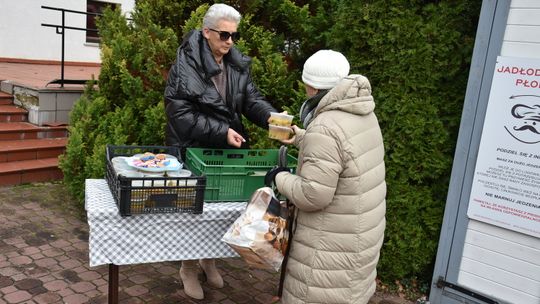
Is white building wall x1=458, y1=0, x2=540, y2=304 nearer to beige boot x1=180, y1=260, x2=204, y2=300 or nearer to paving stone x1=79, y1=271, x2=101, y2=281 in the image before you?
beige boot x1=180, y1=260, x2=204, y2=300

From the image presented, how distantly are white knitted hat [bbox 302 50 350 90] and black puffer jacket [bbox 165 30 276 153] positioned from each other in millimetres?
823

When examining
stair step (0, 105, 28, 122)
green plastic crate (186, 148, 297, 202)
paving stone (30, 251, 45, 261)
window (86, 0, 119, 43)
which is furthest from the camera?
window (86, 0, 119, 43)

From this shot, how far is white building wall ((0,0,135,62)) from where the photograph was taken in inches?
427

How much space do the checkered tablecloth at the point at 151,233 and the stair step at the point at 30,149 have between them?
3.88 m

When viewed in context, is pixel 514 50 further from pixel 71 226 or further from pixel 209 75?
pixel 71 226

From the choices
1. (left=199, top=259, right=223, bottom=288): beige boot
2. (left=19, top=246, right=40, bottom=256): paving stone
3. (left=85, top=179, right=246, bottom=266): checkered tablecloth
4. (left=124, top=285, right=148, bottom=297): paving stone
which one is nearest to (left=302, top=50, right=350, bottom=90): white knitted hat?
(left=85, top=179, right=246, bottom=266): checkered tablecloth

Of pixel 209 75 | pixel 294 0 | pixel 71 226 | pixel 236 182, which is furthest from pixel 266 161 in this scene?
pixel 294 0

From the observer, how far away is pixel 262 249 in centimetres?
238

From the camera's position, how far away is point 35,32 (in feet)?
36.9

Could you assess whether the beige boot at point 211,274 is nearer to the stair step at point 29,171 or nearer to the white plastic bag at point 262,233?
the white plastic bag at point 262,233

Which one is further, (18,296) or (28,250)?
(28,250)

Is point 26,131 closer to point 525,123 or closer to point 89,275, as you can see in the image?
point 89,275

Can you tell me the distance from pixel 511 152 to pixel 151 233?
2.48 meters

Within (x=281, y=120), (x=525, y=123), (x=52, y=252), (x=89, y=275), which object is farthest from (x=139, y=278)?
(x=525, y=123)
